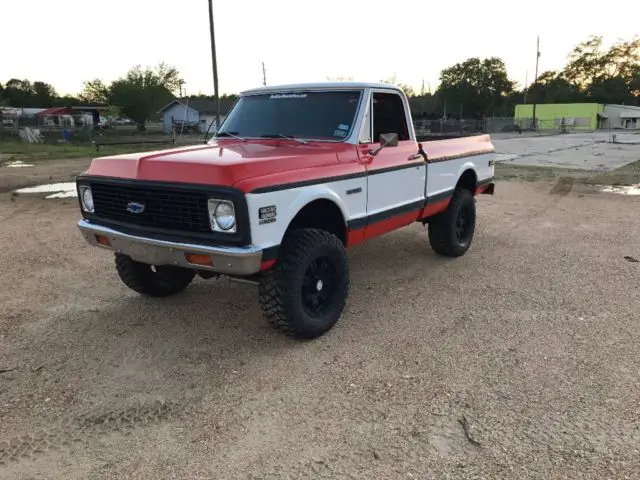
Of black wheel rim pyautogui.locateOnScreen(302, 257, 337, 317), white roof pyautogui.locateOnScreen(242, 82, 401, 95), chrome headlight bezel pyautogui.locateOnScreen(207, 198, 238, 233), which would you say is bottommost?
black wheel rim pyautogui.locateOnScreen(302, 257, 337, 317)

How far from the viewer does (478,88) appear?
271 feet

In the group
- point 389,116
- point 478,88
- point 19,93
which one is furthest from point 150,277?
point 19,93

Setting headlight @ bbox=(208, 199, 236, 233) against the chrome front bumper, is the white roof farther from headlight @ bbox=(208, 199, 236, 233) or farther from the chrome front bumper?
the chrome front bumper

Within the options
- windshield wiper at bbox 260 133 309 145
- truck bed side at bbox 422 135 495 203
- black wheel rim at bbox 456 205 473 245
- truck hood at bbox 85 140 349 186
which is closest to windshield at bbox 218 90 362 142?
windshield wiper at bbox 260 133 309 145

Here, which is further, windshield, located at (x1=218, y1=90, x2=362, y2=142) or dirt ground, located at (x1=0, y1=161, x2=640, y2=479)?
windshield, located at (x1=218, y1=90, x2=362, y2=142)

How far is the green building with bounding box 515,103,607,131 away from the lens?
6552 cm

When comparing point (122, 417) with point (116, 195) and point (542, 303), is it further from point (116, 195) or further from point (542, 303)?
point (542, 303)

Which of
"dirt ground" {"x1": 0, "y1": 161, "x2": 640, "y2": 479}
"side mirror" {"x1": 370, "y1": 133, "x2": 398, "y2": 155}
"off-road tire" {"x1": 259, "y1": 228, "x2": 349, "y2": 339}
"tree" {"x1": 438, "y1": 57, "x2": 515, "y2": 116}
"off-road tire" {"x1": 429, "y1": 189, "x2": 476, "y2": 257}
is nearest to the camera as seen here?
"dirt ground" {"x1": 0, "y1": 161, "x2": 640, "y2": 479}

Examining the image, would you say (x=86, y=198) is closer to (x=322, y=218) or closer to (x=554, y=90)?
(x=322, y=218)

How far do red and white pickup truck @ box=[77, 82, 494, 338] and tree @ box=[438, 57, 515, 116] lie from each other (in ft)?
267

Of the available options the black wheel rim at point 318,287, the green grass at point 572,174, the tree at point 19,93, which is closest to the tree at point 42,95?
the tree at point 19,93

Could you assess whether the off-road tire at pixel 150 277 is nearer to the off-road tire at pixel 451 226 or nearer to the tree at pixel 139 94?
the off-road tire at pixel 451 226

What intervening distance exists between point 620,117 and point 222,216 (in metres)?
79.3

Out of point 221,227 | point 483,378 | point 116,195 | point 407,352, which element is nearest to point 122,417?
point 221,227
